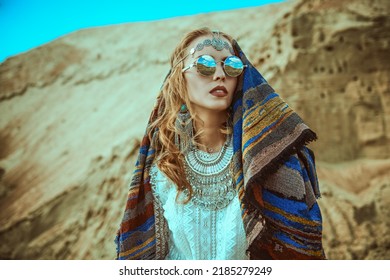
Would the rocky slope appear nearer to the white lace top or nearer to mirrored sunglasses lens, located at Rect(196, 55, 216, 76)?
the white lace top

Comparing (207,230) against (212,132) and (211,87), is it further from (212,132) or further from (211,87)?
(211,87)

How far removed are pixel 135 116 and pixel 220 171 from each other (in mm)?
2330

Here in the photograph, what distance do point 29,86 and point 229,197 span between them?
2.71m

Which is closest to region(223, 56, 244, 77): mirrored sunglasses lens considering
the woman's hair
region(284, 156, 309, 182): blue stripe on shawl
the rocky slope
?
the woman's hair

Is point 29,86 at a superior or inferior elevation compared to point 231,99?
superior

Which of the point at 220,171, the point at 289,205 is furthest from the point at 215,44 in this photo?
the point at 289,205

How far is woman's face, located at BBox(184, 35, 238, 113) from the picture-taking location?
1.78 meters

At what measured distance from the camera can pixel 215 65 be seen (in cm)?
178

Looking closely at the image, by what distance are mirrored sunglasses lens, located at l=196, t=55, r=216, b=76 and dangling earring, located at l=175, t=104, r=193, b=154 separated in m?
0.16

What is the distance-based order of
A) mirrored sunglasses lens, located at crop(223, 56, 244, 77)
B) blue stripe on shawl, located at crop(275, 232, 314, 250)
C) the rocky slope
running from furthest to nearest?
1. the rocky slope
2. mirrored sunglasses lens, located at crop(223, 56, 244, 77)
3. blue stripe on shawl, located at crop(275, 232, 314, 250)

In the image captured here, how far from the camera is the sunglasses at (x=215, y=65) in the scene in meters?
1.77
